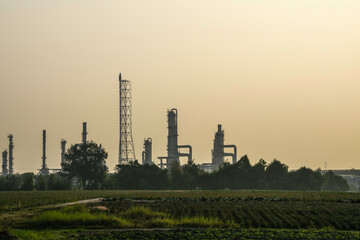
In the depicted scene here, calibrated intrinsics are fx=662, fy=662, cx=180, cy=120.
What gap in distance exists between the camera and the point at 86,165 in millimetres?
148000

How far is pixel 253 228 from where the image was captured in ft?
157

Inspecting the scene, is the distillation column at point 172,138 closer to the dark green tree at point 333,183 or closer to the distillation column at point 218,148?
the distillation column at point 218,148

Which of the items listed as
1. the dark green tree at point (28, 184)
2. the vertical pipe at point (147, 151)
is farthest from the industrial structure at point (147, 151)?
the dark green tree at point (28, 184)

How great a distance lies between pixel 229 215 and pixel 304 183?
102 m

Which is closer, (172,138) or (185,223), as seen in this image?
(185,223)

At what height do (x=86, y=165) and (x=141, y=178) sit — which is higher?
(x=86, y=165)

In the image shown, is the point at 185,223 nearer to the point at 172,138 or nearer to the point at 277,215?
the point at 277,215

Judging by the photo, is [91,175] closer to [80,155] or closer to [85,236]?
[80,155]

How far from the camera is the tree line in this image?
147500 mm

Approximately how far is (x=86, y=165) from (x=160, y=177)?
55.0 ft

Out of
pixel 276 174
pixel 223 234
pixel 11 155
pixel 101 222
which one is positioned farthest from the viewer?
pixel 11 155

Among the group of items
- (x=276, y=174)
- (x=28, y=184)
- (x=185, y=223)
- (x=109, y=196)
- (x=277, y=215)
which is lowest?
(x=185, y=223)

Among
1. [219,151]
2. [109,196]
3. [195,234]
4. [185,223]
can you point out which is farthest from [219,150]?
[195,234]

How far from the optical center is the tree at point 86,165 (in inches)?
5812
